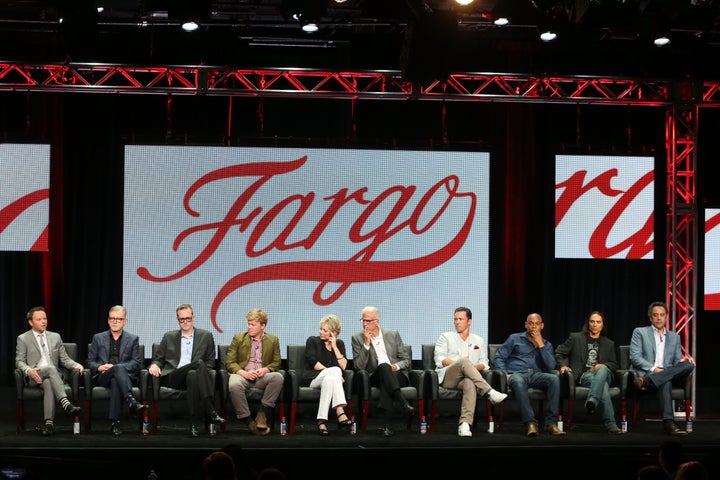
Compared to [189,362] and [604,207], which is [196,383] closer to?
[189,362]

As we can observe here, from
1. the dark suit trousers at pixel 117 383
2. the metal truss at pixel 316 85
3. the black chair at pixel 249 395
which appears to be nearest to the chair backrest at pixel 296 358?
the black chair at pixel 249 395

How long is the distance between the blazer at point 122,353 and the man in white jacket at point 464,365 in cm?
242

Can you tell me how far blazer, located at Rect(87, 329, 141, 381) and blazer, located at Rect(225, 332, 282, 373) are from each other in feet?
2.37

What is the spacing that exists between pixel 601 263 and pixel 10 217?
220 inches

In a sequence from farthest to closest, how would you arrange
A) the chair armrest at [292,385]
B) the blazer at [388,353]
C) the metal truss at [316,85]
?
the metal truss at [316,85] → the blazer at [388,353] → the chair armrest at [292,385]

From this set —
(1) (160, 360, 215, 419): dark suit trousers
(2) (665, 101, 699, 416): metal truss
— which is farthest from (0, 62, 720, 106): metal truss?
(1) (160, 360, 215, 419): dark suit trousers

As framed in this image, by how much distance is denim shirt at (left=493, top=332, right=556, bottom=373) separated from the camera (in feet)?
27.1

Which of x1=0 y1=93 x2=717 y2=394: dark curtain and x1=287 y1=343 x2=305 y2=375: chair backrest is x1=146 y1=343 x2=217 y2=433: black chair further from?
x1=0 y1=93 x2=717 y2=394: dark curtain

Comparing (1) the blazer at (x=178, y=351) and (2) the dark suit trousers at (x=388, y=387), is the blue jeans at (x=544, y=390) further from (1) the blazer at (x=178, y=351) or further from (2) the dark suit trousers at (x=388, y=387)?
(1) the blazer at (x=178, y=351)

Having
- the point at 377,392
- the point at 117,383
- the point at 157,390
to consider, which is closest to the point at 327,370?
the point at 377,392

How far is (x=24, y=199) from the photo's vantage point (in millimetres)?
8852

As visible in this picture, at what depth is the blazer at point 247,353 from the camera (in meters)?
8.02

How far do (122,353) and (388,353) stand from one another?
2144 millimetres

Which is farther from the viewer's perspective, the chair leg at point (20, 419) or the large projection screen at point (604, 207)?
the large projection screen at point (604, 207)
